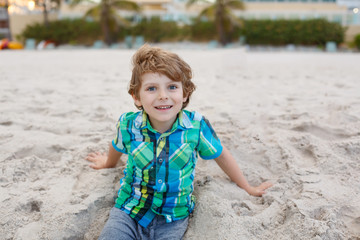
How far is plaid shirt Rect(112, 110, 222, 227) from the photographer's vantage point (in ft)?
5.57

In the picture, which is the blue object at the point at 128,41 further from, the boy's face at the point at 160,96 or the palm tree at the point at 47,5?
the boy's face at the point at 160,96

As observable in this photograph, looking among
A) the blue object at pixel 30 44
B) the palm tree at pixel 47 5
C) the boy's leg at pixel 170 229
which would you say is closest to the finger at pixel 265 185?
the boy's leg at pixel 170 229

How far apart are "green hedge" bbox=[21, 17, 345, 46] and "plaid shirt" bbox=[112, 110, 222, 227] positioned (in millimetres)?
18713

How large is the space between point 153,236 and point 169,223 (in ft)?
Result: 0.36

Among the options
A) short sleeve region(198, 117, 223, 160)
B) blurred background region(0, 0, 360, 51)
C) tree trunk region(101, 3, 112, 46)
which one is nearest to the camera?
short sleeve region(198, 117, 223, 160)

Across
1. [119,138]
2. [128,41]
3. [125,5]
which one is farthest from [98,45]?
[119,138]

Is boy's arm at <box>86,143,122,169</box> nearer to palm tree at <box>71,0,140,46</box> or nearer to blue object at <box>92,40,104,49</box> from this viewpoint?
palm tree at <box>71,0,140,46</box>

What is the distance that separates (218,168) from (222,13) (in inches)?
697

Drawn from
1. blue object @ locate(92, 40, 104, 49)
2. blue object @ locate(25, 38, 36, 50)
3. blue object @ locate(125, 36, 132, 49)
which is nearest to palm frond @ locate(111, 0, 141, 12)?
blue object @ locate(125, 36, 132, 49)

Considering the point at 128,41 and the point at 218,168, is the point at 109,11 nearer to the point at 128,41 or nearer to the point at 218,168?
the point at 128,41

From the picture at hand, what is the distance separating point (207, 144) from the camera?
5.87 feet

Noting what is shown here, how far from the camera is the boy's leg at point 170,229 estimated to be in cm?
162

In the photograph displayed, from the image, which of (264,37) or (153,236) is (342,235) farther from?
(264,37)

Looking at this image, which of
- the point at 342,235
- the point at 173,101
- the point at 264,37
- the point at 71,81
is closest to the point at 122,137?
the point at 173,101
